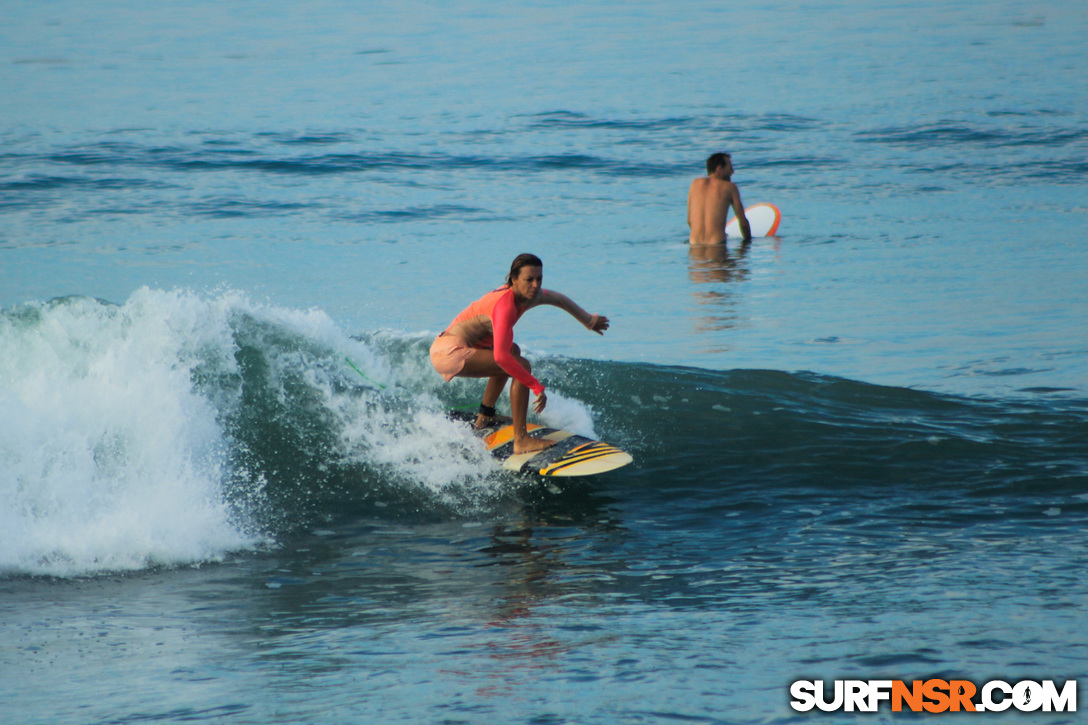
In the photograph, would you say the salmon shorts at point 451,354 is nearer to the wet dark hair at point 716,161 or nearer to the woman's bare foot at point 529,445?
the woman's bare foot at point 529,445

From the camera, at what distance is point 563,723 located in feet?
12.7

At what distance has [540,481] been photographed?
748cm

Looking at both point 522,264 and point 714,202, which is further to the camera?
point 714,202

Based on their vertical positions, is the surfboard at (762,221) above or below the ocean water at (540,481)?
above

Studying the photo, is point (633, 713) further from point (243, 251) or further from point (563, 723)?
point (243, 251)

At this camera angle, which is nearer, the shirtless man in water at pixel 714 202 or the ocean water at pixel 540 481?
the ocean water at pixel 540 481

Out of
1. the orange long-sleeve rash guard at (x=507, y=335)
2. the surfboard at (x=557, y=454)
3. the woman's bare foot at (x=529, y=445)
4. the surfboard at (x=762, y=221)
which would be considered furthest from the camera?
the surfboard at (x=762, y=221)

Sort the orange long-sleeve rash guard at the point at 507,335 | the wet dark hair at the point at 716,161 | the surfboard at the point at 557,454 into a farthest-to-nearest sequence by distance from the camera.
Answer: the wet dark hair at the point at 716,161 → the surfboard at the point at 557,454 → the orange long-sleeve rash guard at the point at 507,335

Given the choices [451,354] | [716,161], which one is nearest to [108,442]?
[451,354]

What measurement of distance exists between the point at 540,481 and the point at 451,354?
104cm

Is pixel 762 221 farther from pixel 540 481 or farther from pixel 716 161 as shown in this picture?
pixel 540 481

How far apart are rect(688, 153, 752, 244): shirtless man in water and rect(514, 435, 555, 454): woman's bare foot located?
8860mm

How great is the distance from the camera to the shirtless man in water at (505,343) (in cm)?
699

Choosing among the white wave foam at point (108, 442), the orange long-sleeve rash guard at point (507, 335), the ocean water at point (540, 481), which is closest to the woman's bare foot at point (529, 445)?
the ocean water at point (540, 481)
